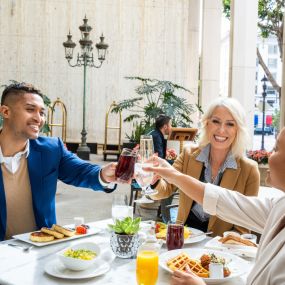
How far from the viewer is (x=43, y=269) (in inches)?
79.3

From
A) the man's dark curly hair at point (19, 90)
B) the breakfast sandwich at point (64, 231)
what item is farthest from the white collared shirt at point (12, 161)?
the breakfast sandwich at point (64, 231)

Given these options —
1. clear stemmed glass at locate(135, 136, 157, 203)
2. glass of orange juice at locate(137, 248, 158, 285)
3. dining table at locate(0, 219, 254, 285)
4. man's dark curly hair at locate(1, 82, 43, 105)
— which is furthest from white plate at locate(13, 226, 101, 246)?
man's dark curly hair at locate(1, 82, 43, 105)

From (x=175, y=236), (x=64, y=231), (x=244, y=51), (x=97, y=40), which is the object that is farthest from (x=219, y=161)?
(x=97, y=40)

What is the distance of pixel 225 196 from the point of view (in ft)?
7.57

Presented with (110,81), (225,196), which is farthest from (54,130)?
(225,196)

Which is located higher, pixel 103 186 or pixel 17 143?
pixel 17 143

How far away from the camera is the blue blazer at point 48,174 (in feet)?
9.67

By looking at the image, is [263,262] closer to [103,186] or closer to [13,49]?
[103,186]

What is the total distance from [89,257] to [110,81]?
13.0 meters

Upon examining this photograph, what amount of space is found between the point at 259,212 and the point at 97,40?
1308 cm

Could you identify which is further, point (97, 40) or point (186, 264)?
point (97, 40)

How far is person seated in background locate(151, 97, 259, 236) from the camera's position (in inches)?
127

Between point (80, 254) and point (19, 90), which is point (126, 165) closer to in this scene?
point (80, 254)

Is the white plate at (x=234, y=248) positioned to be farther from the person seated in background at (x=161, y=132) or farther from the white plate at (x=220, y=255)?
the person seated in background at (x=161, y=132)
